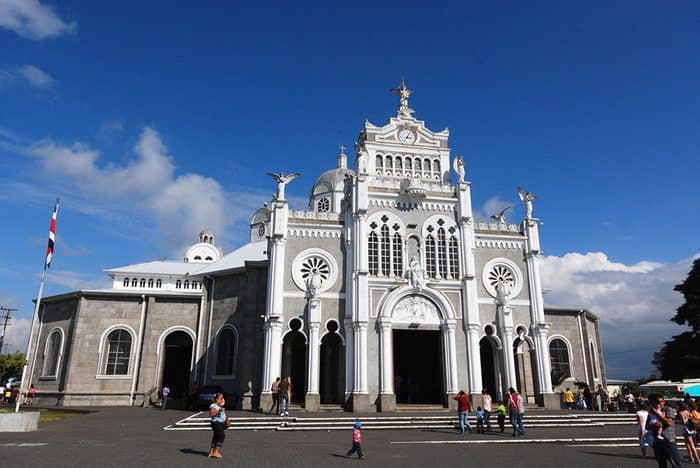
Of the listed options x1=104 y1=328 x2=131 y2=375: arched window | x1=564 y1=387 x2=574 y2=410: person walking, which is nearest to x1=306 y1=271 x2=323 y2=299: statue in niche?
x1=104 y1=328 x2=131 y2=375: arched window

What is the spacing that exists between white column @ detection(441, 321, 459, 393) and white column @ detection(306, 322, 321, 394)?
7.37 metres

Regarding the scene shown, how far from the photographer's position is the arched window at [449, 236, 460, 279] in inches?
1192

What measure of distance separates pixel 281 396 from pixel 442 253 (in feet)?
43.5

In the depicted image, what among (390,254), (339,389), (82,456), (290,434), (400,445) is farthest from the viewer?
(390,254)

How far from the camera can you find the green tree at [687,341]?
119 feet

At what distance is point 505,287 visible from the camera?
101 ft

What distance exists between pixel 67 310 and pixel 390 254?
23.4 meters

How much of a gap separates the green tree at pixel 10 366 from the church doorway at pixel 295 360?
4899 cm

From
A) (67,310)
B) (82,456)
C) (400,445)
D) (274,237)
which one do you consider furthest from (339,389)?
(67,310)

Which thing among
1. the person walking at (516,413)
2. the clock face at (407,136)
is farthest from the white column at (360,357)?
the clock face at (407,136)

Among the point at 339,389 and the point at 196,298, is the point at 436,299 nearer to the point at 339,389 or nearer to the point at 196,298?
the point at 339,389

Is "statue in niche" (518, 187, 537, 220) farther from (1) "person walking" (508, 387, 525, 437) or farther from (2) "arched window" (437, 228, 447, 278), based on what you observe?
(1) "person walking" (508, 387, 525, 437)

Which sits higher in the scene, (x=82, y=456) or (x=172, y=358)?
(x=172, y=358)

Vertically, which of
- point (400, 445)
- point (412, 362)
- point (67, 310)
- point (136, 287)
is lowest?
point (400, 445)
